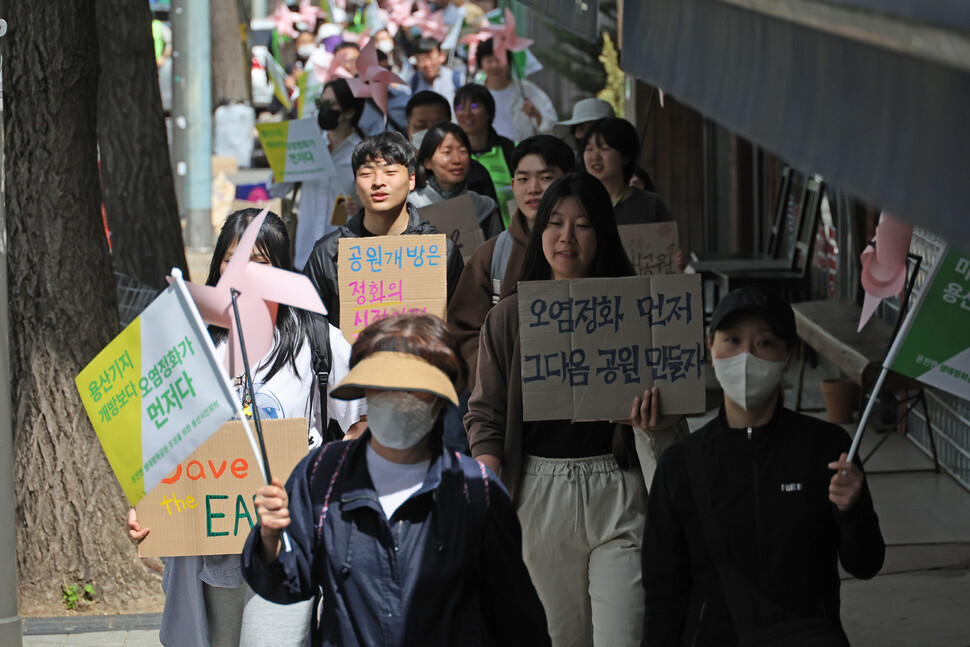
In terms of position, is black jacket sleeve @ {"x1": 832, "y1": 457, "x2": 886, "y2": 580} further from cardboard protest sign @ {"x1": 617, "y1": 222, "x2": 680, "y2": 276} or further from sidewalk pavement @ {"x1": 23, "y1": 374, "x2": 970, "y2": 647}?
cardboard protest sign @ {"x1": 617, "y1": 222, "x2": 680, "y2": 276}

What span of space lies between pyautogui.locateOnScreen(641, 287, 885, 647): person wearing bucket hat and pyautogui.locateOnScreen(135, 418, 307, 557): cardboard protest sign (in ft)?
4.21

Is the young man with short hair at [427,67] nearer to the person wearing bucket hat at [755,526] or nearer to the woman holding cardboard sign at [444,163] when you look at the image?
the woman holding cardboard sign at [444,163]

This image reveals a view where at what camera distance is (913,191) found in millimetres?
1996

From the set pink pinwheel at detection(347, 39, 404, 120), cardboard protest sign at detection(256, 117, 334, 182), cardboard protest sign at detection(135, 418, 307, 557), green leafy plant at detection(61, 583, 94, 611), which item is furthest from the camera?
pink pinwheel at detection(347, 39, 404, 120)

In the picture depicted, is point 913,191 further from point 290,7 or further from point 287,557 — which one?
point 290,7

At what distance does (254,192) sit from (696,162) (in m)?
6.94

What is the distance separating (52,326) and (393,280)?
2037 mm

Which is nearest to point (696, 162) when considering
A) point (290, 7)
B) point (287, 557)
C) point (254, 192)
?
point (254, 192)

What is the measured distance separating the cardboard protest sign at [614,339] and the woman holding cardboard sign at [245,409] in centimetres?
67

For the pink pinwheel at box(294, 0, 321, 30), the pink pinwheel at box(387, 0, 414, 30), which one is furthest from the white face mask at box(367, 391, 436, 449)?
the pink pinwheel at box(294, 0, 321, 30)

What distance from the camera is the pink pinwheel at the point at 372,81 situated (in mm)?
10258

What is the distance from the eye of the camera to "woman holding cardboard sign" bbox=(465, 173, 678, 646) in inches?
168

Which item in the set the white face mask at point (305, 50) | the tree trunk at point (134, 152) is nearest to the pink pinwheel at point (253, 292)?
the tree trunk at point (134, 152)

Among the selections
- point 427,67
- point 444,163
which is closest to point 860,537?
point 444,163
